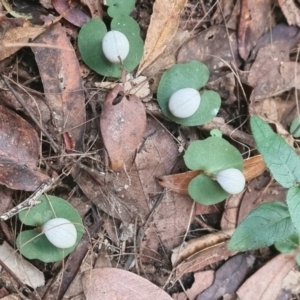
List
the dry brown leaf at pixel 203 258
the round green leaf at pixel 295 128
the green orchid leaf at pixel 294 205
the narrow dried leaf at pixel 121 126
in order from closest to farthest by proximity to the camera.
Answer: the green orchid leaf at pixel 294 205, the narrow dried leaf at pixel 121 126, the dry brown leaf at pixel 203 258, the round green leaf at pixel 295 128

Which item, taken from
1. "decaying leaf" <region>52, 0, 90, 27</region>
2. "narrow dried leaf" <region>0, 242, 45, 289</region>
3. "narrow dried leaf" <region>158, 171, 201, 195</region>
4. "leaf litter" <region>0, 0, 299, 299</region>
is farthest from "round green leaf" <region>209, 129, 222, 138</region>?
"narrow dried leaf" <region>0, 242, 45, 289</region>

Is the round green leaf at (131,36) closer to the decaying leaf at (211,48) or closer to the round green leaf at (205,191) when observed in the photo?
the decaying leaf at (211,48)

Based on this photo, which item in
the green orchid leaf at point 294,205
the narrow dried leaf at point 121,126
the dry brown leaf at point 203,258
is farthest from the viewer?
the dry brown leaf at point 203,258

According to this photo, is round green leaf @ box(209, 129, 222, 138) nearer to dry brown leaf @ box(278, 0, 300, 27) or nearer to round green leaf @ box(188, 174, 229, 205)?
round green leaf @ box(188, 174, 229, 205)

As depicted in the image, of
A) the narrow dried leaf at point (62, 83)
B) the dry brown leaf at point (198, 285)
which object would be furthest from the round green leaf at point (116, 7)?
the dry brown leaf at point (198, 285)

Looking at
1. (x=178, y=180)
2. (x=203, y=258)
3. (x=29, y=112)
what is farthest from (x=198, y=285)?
(x=29, y=112)

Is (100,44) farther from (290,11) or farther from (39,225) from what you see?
(290,11)
